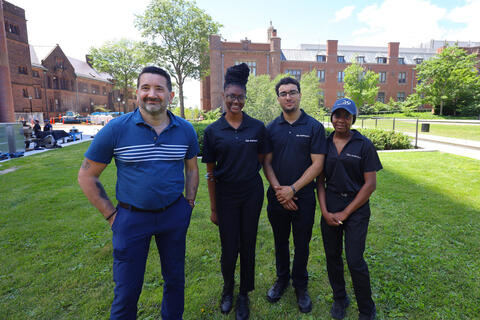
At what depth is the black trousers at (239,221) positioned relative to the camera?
2820mm

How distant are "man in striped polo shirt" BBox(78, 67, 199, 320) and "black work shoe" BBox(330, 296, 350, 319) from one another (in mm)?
1772

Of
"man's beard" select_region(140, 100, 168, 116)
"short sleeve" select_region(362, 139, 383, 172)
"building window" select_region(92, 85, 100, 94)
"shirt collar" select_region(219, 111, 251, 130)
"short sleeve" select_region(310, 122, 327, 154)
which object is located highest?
"building window" select_region(92, 85, 100, 94)

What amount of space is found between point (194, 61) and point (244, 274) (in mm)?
38638

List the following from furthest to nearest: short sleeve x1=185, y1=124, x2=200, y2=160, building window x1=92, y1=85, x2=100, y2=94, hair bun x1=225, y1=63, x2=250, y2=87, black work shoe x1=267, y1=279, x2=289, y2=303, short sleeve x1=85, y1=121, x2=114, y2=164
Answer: building window x1=92, y1=85, x2=100, y2=94
black work shoe x1=267, y1=279, x2=289, y2=303
hair bun x1=225, y1=63, x2=250, y2=87
short sleeve x1=185, y1=124, x2=200, y2=160
short sleeve x1=85, y1=121, x2=114, y2=164

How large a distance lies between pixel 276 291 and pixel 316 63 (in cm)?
5083

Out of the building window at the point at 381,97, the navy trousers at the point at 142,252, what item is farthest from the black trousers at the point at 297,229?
the building window at the point at 381,97

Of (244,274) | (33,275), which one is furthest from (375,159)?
(33,275)

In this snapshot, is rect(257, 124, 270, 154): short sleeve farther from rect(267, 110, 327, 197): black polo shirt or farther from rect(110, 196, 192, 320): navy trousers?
rect(110, 196, 192, 320): navy trousers

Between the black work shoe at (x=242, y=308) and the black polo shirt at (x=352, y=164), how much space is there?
1550 millimetres

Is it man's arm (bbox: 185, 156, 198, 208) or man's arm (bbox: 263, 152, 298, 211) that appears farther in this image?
man's arm (bbox: 263, 152, 298, 211)

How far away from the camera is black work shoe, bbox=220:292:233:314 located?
3023mm

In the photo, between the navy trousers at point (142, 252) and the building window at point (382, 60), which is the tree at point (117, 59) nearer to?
the building window at point (382, 60)

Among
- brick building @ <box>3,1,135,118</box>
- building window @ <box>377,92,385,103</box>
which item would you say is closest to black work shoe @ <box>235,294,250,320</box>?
brick building @ <box>3,1,135,118</box>

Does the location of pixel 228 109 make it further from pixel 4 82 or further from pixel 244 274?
pixel 4 82
